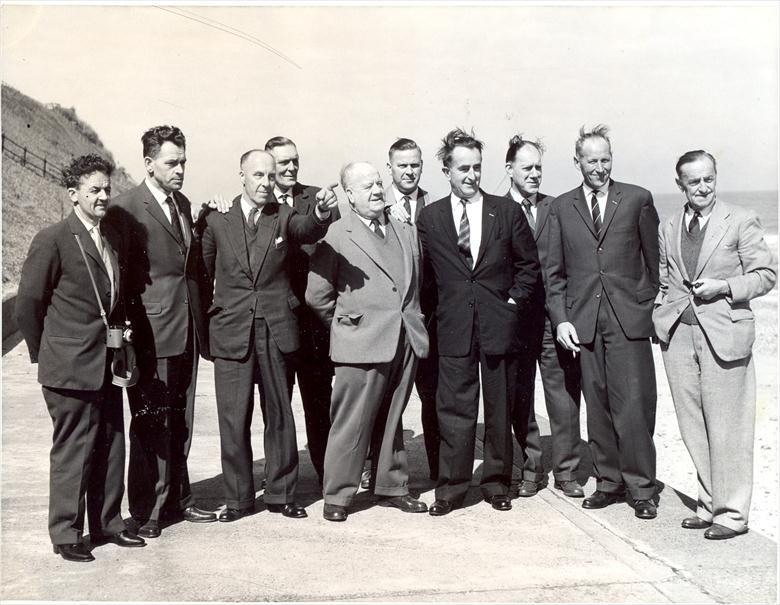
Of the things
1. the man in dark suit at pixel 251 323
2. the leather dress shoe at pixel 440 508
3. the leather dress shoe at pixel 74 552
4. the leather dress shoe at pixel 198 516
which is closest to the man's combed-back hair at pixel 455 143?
the man in dark suit at pixel 251 323

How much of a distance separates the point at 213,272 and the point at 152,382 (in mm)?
668

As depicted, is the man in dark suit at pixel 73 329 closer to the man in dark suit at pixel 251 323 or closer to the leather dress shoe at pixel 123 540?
the leather dress shoe at pixel 123 540

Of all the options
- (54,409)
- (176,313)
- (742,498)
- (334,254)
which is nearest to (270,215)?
(334,254)

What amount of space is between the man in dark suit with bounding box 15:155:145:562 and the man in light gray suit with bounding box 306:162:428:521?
1116mm

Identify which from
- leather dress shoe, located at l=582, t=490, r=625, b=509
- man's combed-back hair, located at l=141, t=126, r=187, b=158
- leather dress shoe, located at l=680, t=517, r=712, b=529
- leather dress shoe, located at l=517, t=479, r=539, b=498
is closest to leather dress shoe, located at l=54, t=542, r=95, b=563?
man's combed-back hair, located at l=141, t=126, r=187, b=158

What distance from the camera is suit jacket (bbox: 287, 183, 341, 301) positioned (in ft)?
16.0

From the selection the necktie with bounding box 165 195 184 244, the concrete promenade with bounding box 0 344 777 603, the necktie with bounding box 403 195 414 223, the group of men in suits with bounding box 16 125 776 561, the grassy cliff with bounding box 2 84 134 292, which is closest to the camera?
the concrete promenade with bounding box 0 344 777 603

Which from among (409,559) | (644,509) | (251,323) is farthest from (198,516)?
(644,509)

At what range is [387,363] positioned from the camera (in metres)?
4.88

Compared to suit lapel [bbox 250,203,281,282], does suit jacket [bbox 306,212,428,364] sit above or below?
below

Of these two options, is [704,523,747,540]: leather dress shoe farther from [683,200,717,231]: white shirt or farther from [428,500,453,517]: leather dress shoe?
[683,200,717,231]: white shirt

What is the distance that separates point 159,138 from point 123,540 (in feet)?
6.47

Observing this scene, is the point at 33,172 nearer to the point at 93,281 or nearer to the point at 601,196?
the point at 93,281

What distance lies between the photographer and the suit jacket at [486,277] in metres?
4.93
